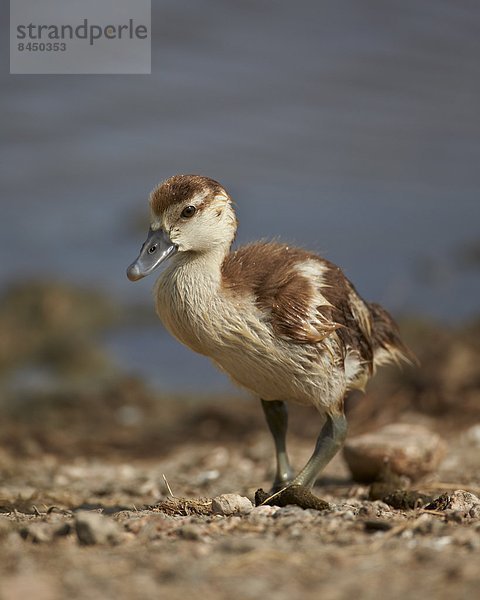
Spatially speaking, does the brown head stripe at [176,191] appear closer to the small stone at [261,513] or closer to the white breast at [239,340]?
the white breast at [239,340]

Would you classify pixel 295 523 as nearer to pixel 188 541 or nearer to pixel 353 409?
pixel 188 541

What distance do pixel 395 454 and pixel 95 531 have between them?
3187mm

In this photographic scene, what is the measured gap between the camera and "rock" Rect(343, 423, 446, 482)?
6641mm

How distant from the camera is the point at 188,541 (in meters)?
3.96

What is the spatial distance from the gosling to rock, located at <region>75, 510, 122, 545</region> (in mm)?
1673

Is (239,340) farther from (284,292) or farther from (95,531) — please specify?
(95,531)

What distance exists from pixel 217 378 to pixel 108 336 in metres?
2.23

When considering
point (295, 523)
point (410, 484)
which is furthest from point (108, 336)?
point (295, 523)

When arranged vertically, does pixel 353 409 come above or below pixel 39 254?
below

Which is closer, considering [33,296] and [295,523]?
[295,523]

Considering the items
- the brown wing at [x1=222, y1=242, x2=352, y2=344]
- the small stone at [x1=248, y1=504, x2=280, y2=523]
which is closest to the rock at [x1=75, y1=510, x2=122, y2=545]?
the small stone at [x1=248, y1=504, x2=280, y2=523]

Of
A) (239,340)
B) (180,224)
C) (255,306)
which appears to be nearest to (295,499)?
(239,340)

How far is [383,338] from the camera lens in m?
6.33

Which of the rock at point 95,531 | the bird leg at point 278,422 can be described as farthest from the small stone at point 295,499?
the rock at point 95,531
